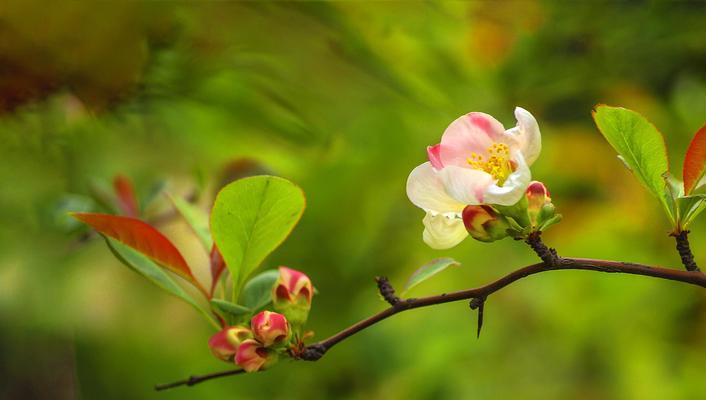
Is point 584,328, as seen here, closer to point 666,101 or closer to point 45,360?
point 666,101

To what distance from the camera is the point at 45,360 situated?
895 millimetres

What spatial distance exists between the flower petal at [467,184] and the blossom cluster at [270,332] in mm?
93

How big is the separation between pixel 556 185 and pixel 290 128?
1.27 ft

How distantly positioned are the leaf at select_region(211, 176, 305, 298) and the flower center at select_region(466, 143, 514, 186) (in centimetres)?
8

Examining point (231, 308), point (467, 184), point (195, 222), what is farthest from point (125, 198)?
point (467, 184)

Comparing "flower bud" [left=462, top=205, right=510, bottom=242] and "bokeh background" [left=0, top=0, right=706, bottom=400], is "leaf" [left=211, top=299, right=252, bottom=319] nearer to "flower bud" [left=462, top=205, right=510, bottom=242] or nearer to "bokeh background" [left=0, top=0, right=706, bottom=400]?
"flower bud" [left=462, top=205, right=510, bottom=242]

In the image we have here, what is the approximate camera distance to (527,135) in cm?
31

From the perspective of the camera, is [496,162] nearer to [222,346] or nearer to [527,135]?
[527,135]

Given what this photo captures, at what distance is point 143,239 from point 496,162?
0.56 ft

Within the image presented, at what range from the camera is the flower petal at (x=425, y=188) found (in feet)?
1.00

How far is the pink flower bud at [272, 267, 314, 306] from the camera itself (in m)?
0.35

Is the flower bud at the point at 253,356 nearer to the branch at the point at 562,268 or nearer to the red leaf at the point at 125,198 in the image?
the branch at the point at 562,268

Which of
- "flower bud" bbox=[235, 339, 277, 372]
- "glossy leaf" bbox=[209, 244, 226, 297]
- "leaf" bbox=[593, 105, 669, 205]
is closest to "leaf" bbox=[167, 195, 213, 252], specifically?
"glossy leaf" bbox=[209, 244, 226, 297]

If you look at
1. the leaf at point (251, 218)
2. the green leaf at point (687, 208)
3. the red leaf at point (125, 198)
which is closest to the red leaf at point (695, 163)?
the green leaf at point (687, 208)
